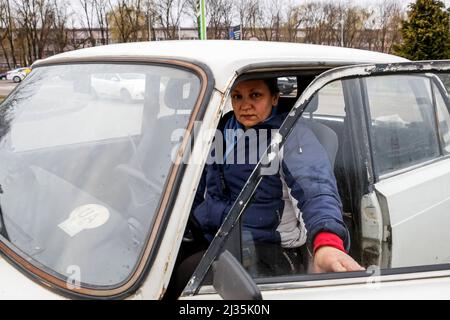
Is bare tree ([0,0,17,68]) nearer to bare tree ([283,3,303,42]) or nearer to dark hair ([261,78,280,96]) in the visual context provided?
bare tree ([283,3,303,42])

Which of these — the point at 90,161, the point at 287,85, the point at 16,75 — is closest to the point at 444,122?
the point at 287,85

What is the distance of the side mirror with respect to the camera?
3.39 feet

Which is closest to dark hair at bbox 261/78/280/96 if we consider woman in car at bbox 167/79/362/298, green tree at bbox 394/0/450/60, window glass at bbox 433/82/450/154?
woman in car at bbox 167/79/362/298

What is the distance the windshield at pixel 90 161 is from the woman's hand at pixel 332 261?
628 mm

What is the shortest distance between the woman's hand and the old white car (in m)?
0.04

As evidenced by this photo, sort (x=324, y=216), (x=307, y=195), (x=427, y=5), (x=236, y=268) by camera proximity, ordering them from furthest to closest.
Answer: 1. (x=427, y=5)
2. (x=307, y=195)
3. (x=324, y=216)
4. (x=236, y=268)

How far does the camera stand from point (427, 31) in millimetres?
17000

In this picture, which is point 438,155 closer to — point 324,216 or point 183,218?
point 324,216

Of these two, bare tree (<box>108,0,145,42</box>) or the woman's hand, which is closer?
the woman's hand

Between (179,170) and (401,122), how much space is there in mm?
1646

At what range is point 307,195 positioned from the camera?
1.67 m

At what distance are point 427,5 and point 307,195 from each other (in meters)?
18.6
